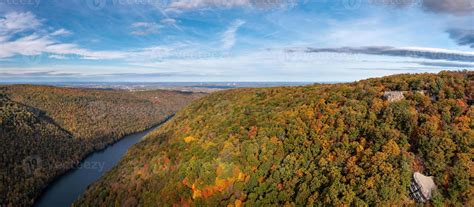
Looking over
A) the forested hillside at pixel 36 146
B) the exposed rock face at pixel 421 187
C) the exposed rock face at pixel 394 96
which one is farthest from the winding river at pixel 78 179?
the exposed rock face at pixel 421 187

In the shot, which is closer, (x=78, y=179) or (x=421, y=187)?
(x=421, y=187)

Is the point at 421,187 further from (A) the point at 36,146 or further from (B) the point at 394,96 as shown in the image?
(A) the point at 36,146

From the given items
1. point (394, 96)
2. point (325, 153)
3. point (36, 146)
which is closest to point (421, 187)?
point (325, 153)

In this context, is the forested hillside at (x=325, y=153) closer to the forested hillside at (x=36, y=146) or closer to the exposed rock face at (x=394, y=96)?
the exposed rock face at (x=394, y=96)

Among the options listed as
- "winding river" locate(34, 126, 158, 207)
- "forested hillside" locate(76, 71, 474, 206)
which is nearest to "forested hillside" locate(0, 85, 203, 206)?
"winding river" locate(34, 126, 158, 207)

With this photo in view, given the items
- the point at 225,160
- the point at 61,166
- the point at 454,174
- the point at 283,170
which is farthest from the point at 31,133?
the point at 454,174

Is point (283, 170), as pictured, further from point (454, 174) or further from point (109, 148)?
point (109, 148)
